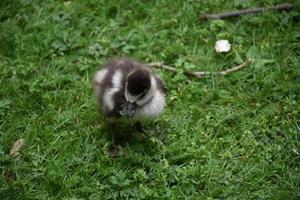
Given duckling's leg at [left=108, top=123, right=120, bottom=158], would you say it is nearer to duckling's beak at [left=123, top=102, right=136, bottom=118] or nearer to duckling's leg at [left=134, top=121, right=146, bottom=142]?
duckling's leg at [left=134, top=121, right=146, bottom=142]

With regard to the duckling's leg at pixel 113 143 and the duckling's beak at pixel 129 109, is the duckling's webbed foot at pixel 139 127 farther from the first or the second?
the duckling's beak at pixel 129 109

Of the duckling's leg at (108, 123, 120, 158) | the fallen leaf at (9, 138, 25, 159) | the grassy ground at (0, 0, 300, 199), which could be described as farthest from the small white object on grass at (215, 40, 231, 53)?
the fallen leaf at (9, 138, 25, 159)

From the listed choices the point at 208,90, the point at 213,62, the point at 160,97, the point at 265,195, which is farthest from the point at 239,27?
the point at 265,195

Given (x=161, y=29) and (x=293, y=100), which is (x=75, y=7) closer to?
(x=161, y=29)

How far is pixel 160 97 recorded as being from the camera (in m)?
4.48

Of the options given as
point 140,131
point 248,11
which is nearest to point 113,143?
point 140,131

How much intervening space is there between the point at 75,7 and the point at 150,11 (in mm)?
865

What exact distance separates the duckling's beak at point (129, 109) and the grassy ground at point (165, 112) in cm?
44

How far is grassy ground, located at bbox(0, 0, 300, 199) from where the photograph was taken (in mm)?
4348

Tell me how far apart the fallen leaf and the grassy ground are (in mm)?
40

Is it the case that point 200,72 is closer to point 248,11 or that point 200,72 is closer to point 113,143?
point 248,11

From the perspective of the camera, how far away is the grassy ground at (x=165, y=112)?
4.35 metres

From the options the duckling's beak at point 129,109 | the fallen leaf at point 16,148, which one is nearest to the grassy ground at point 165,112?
the fallen leaf at point 16,148

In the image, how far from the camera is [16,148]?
470 cm
